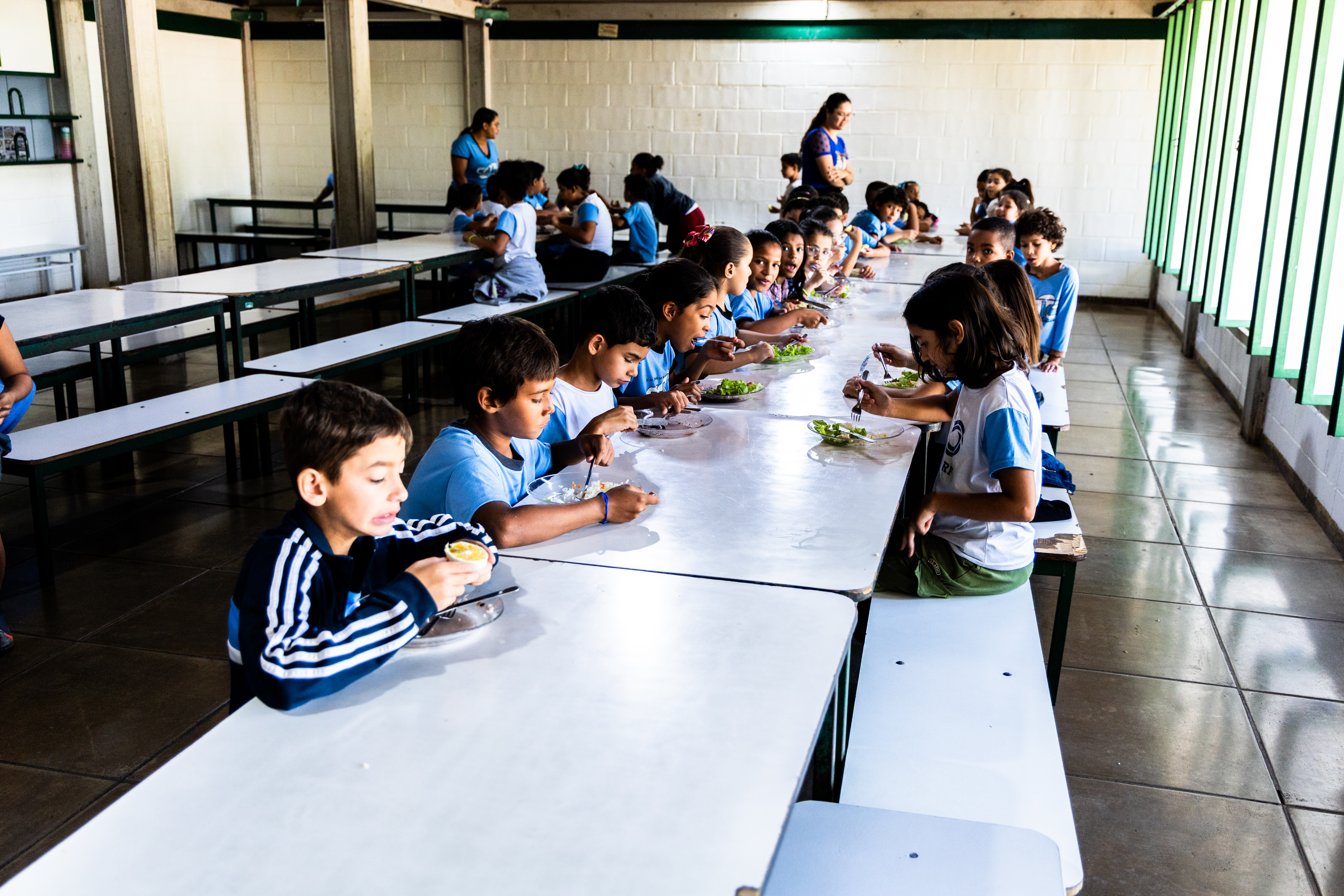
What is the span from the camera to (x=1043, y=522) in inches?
107

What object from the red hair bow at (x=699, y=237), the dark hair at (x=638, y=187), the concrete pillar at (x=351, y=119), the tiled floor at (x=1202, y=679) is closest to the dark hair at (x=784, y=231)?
the red hair bow at (x=699, y=237)

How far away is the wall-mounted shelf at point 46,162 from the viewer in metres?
8.06

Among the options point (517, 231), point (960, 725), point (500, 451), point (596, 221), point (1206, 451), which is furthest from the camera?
point (596, 221)

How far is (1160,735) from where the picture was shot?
2.67 metres

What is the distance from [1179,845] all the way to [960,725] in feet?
2.58

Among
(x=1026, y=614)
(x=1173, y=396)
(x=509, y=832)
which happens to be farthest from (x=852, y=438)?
(x=1173, y=396)

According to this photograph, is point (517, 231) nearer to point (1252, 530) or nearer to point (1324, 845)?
point (1252, 530)

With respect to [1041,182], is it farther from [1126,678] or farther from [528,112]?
[1126,678]

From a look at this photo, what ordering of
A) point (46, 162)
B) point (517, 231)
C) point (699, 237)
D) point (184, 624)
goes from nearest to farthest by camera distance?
point (184, 624), point (699, 237), point (517, 231), point (46, 162)

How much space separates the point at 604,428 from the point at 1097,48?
883 cm

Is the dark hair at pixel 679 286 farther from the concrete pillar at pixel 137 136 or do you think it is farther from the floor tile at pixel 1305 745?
the concrete pillar at pixel 137 136

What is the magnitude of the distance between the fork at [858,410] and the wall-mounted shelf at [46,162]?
7.71 meters

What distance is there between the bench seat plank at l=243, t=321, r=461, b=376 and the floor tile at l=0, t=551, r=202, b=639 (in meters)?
1.17

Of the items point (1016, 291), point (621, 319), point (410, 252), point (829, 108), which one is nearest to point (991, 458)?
point (1016, 291)
